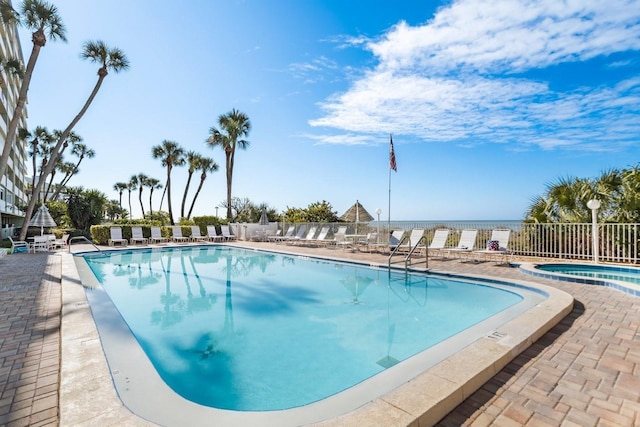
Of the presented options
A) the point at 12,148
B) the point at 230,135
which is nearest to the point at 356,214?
the point at 230,135

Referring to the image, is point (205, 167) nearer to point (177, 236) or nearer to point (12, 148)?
point (177, 236)

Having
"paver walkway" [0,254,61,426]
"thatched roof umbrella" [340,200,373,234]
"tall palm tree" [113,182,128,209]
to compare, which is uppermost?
"tall palm tree" [113,182,128,209]

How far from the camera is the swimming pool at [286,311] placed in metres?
3.12

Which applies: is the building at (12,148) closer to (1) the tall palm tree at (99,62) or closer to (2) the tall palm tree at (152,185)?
(1) the tall palm tree at (99,62)

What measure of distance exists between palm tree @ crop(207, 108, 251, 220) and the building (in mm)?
10855

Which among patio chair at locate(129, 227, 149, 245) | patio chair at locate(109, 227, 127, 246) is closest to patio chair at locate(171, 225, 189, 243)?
patio chair at locate(129, 227, 149, 245)

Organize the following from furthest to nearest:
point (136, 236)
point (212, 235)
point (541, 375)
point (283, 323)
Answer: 1. point (212, 235)
2. point (136, 236)
3. point (283, 323)
4. point (541, 375)

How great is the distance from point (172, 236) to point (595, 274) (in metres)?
19.0

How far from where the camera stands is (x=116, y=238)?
16938 mm

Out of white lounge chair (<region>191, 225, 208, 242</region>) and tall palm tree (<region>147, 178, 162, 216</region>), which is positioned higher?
tall palm tree (<region>147, 178, 162, 216</region>)

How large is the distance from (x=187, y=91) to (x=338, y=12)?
833cm

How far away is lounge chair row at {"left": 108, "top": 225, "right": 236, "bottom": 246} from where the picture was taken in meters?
17.0

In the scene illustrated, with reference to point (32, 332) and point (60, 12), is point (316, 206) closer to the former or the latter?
point (60, 12)

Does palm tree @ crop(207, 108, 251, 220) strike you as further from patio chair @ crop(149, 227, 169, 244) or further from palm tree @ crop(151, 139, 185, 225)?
palm tree @ crop(151, 139, 185, 225)
